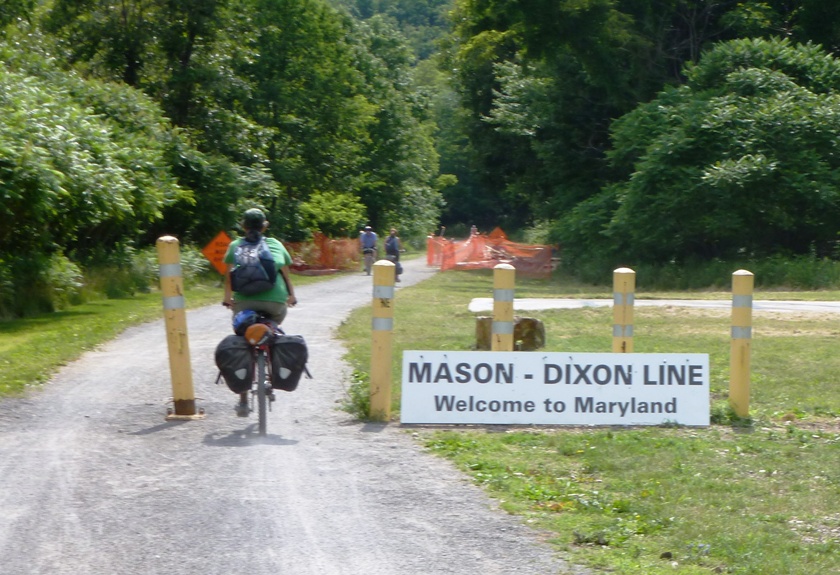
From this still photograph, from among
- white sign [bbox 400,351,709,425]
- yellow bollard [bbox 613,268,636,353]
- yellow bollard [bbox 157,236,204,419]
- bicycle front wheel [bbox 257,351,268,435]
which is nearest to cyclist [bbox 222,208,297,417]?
bicycle front wheel [bbox 257,351,268,435]

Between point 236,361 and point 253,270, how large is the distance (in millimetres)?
718

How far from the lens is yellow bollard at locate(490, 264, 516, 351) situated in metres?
9.66

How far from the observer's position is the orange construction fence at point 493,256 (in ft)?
145

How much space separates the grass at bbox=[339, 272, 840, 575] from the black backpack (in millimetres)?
1499

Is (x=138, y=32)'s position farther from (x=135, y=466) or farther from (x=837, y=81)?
(x=135, y=466)

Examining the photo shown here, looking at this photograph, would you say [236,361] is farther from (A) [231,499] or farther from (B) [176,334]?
(A) [231,499]

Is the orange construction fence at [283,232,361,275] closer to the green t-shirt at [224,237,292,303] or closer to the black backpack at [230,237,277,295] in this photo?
the green t-shirt at [224,237,292,303]

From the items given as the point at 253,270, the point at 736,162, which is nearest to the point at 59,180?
the point at 253,270

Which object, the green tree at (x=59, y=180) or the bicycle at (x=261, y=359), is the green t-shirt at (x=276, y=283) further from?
the green tree at (x=59, y=180)

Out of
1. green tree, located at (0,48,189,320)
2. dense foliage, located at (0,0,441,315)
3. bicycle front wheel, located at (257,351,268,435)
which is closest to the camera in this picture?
bicycle front wheel, located at (257,351,268,435)

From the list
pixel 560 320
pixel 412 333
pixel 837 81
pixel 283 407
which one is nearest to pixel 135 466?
pixel 283 407

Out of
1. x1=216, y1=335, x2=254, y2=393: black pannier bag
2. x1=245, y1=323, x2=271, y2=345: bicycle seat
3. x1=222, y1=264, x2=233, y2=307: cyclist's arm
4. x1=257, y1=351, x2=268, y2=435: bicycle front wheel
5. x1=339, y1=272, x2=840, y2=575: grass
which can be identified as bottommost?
x1=339, y1=272, x2=840, y2=575: grass

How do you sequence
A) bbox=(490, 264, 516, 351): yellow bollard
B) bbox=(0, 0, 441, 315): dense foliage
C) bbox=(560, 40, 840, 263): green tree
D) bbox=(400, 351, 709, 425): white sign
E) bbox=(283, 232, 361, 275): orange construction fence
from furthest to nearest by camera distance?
bbox=(283, 232, 361, 275): orange construction fence, bbox=(560, 40, 840, 263): green tree, bbox=(0, 0, 441, 315): dense foliage, bbox=(490, 264, 516, 351): yellow bollard, bbox=(400, 351, 709, 425): white sign

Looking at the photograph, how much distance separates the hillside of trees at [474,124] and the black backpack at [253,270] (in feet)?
31.3
